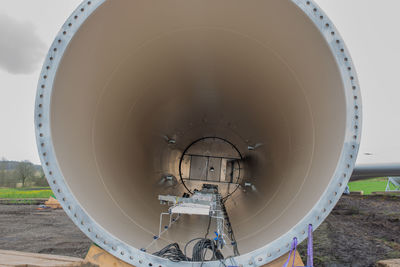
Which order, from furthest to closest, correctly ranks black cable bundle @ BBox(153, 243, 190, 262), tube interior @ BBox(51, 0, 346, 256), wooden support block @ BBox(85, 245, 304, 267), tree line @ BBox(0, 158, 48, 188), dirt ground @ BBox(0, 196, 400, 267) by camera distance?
tree line @ BBox(0, 158, 48, 188) → dirt ground @ BBox(0, 196, 400, 267) → black cable bundle @ BBox(153, 243, 190, 262) → tube interior @ BBox(51, 0, 346, 256) → wooden support block @ BBox(85, 245, 304, 267)

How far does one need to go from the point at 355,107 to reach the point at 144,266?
5.34 feet

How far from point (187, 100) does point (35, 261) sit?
8.99 feet

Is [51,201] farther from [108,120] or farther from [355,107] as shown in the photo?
[355,107]

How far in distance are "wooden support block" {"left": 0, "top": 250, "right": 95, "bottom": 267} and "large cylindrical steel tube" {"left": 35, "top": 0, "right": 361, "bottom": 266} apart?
11.7 inches

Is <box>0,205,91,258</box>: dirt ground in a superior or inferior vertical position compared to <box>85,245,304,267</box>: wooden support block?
inferior

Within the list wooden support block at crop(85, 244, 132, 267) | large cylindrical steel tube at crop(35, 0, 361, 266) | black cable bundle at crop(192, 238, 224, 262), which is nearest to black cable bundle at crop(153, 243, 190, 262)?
black cable bundle at crop(192, 238, 224, 262)

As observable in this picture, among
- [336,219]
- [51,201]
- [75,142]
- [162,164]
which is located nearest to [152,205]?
[162,164]

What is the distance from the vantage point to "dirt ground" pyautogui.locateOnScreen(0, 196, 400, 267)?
184 inches

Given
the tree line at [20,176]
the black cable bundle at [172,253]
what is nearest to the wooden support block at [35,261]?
the black cable bundle at [172,253]

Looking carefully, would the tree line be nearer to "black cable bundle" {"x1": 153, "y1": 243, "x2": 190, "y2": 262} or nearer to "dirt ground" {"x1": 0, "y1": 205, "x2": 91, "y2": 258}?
"dirt ground" {"x1": 0, "y1": 205, "x2": 91, "y2": 258}

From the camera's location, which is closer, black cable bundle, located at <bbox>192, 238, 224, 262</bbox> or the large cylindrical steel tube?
the large cylindrical steel tube

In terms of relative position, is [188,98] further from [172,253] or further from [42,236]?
[42,236]

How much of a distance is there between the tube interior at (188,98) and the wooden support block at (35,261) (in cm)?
29

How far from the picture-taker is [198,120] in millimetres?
4785
